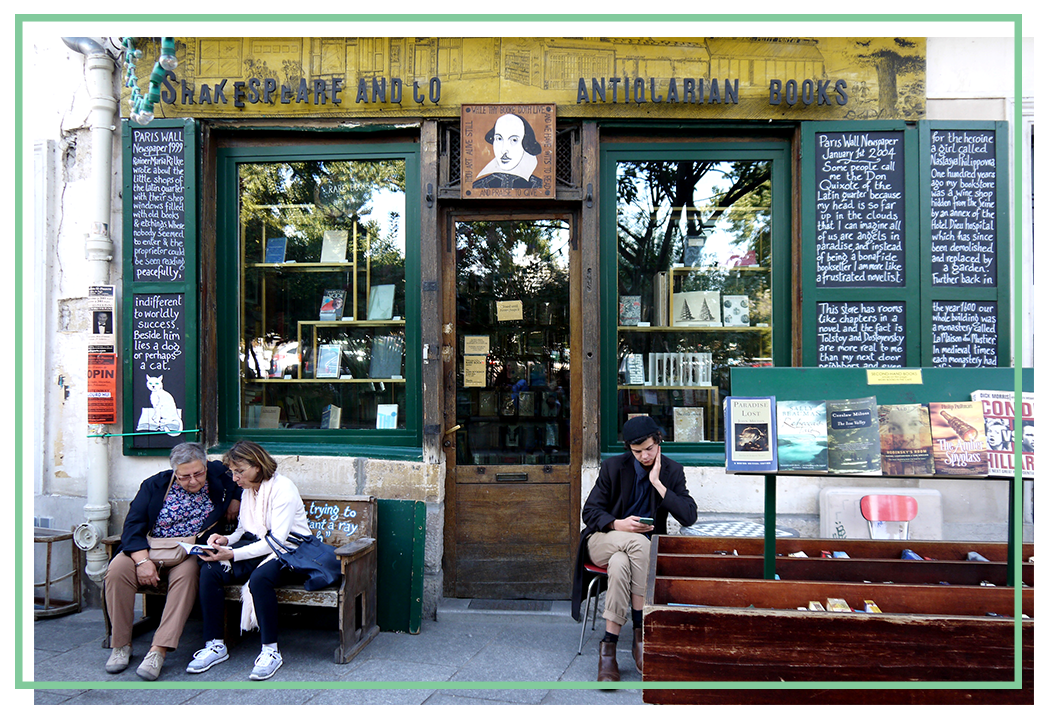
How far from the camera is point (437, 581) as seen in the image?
4496 mm

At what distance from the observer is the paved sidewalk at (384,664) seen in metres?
3.28

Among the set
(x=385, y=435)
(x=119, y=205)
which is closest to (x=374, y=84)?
(x=119, y=205)

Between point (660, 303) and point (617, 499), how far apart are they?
5.38 feet

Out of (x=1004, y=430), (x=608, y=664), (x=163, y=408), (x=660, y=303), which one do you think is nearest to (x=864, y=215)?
(x=660, y=303)

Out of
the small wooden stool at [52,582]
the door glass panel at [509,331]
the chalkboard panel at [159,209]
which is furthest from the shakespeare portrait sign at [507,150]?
the small wooden stool at [52,582]

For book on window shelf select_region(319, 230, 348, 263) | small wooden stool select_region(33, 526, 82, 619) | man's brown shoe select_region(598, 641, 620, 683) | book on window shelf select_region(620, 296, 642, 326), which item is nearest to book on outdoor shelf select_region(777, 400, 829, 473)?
man's brown shoe select_region(598, 641, 620, 683)

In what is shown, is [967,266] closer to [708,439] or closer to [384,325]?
[708,439]

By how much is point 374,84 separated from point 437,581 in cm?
348

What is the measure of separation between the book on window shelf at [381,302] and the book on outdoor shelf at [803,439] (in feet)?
10.2

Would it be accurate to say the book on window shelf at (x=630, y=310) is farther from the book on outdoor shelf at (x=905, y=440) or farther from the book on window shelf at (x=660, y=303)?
the book on outdoor shelf at (x=905, y=440)

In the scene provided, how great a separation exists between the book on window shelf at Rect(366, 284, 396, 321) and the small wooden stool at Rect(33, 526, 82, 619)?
259cm

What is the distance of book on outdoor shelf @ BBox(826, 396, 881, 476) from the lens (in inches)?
103

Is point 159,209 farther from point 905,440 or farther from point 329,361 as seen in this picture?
point 905,440

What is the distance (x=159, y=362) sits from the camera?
15.4ft
